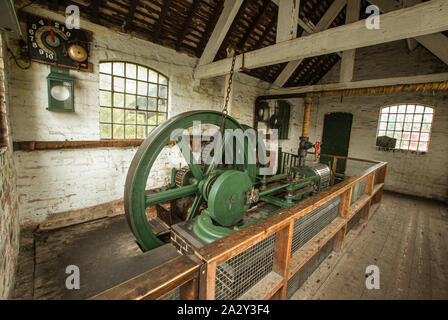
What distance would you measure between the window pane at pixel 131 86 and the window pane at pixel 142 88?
0.07 m

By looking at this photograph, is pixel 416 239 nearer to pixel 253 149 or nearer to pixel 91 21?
pixel 253 149

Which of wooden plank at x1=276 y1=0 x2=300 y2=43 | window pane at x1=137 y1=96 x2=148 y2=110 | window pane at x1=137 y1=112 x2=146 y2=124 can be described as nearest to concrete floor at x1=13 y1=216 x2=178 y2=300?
window pane at x1=137 y1=112 x2=146 y2=124

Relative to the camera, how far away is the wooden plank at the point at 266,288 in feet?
4.30

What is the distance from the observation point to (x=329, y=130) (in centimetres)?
748

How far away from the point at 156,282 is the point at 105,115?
3.49 metres

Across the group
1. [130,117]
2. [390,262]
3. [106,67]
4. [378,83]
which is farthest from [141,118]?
[378,83]

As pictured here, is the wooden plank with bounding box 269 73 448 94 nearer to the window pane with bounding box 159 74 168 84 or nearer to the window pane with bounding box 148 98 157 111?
the window pane with bounding box 159 74 168 84

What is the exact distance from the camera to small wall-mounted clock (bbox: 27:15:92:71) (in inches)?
104

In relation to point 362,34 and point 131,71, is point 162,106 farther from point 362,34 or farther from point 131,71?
point 362,34

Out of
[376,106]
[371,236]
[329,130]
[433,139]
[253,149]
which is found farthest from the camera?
[329,130]

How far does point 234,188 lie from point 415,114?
6745 mm

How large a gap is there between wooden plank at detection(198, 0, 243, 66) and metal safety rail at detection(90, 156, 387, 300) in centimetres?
342

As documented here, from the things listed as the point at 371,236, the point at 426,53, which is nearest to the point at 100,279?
the point at 371,236

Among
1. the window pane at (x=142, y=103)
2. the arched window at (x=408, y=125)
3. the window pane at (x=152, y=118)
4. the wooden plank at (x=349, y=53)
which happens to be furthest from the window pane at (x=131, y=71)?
the arched window at (x=408, y=125)
